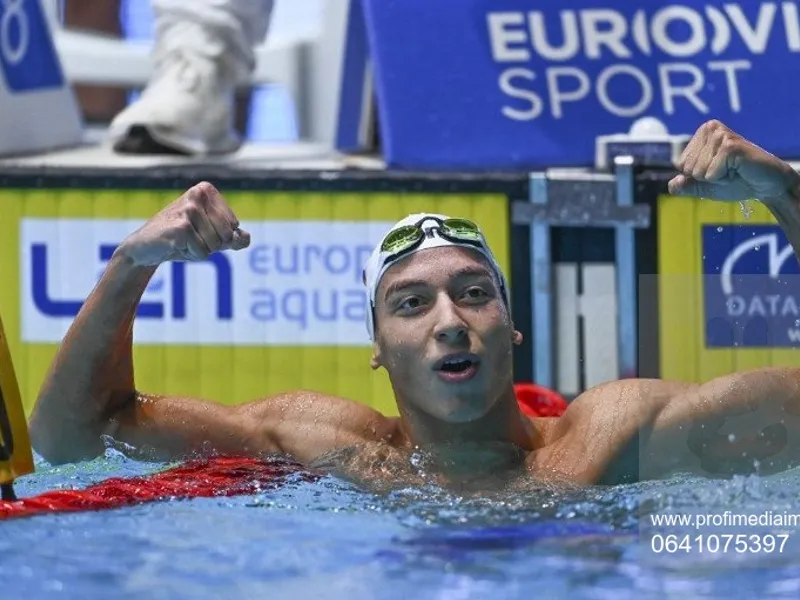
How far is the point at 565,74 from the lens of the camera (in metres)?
4.34

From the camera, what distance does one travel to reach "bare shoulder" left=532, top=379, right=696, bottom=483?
2.91 metres

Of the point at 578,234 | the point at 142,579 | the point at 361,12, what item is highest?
the point at 361,12

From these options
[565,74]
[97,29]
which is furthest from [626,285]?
[97,29]

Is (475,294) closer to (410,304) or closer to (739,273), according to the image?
(410,304)

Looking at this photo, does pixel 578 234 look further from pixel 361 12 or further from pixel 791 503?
pixel 791 503

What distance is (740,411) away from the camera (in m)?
2.82

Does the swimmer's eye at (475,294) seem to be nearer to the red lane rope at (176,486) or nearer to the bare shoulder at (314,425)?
the bare shoulder at (314,425)

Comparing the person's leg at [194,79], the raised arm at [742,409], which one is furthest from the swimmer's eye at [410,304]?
the person's leg at [194,79]

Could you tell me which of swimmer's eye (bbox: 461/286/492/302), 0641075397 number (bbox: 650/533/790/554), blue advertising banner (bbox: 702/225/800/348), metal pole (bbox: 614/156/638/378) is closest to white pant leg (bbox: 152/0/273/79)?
metal pole (bbox: 614/156/638/378)

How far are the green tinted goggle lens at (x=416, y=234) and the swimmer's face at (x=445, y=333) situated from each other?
0.09 ft

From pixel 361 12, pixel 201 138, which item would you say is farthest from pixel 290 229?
pixel 361 12

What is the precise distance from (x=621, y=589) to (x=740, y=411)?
1.67ft

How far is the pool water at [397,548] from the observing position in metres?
2.48

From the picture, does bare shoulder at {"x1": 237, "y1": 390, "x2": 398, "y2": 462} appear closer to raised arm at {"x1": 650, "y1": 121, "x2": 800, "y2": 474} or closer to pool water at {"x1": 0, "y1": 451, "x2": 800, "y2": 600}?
pool water at {"x1": 0, "y1": 451, "x2": 800, "y2": 600}
